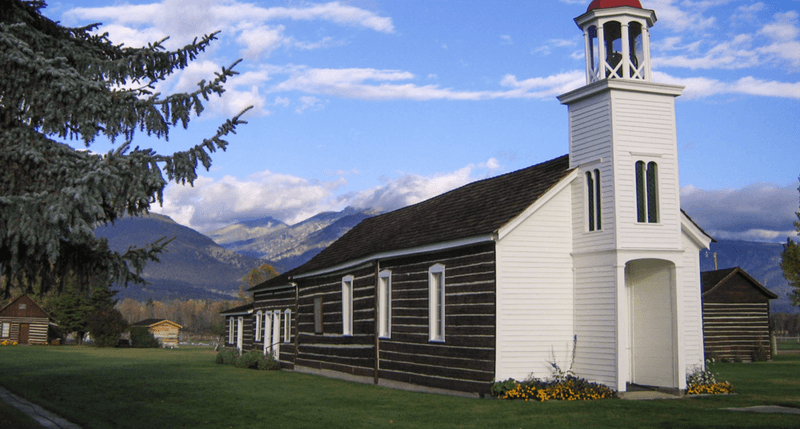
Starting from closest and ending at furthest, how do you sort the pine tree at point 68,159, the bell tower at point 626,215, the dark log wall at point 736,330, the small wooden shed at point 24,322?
the pine tree at point 68,159 → the bell tower at point 626,215 → the dark log wall at point 736,330 → the small wooden shed at point 24,322

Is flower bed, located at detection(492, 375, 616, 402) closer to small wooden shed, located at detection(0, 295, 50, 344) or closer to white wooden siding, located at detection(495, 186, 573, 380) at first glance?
white wooden siding, located at detection(495, 186, 573, 380)

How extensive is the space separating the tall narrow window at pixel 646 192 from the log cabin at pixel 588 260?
3 centimetres

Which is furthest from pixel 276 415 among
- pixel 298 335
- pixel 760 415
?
pixel 298 335

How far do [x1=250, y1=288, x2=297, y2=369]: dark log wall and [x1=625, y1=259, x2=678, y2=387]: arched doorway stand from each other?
1672 centimetres

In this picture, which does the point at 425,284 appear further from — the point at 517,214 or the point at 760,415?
the point at 760,415

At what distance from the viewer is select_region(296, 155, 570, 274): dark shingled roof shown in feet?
59.5

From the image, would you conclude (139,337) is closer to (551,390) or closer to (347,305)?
(347,305)

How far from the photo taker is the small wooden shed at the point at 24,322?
7188 centimetres

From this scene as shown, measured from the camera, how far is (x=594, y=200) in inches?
695

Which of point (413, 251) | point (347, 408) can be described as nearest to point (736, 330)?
point (413, 251)

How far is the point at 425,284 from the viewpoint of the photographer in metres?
20.0

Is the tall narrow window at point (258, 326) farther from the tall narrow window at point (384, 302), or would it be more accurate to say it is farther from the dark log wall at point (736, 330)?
the dark log wall at point (736, 330)

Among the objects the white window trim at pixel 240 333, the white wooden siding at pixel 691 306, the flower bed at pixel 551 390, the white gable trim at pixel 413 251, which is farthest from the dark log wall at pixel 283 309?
the white wooden siding at pixel 691 306

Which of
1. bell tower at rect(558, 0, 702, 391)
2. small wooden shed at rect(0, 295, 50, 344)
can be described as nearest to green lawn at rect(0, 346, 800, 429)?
bell tower at rect(558, 0, 702, 391)
